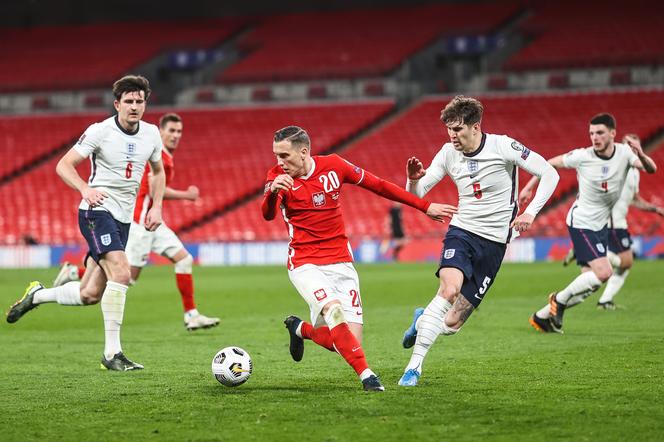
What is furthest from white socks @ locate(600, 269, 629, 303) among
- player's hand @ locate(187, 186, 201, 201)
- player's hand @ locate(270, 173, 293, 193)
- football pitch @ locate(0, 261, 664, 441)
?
player's hand @ locate(270, 173, 293, 193)

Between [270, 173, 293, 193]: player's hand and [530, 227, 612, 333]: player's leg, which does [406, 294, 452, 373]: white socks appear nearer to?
[270, 173, 293, 193]: player's hand

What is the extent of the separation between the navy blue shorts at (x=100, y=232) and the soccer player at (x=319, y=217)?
1964mm

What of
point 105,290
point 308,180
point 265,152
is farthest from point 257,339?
point 265,152

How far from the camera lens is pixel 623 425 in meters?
6.04

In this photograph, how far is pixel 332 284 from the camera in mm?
7891

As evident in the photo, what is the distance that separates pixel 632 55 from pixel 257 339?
95.9 ft

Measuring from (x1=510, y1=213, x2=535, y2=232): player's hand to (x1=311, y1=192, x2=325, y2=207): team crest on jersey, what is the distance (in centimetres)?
149

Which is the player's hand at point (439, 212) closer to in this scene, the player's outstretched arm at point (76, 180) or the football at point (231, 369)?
the football at point (231, 369)

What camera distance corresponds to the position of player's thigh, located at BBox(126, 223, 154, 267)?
12.9 meters

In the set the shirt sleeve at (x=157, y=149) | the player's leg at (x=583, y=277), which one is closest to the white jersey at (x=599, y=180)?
the player's leg at (x=583, y=277)

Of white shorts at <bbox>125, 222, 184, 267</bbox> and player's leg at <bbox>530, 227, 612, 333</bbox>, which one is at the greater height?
white shorts at <bbox>125, 222, 184, 267</bbox>

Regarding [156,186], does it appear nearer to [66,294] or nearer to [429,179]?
[66,294]

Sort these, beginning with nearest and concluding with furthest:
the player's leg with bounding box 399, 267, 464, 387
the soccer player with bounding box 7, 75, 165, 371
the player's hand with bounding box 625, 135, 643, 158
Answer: the player's leg with bounding box 399, 267, 464, 387
the soccer player with bounding box 7, 75, 165, 371
the player's hand with bounding box 625, 135, 643, 158

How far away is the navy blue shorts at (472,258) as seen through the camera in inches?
329
